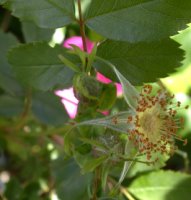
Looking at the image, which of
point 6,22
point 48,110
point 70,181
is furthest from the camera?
point 6,22

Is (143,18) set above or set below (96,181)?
above

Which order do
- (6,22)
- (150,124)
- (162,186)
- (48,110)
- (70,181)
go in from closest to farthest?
(150,124) → (162,186) → (70,181) → (48,110) → (6,22)

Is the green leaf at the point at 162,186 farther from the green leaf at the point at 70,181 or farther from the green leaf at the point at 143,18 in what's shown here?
the green leaf at the point at 143,18

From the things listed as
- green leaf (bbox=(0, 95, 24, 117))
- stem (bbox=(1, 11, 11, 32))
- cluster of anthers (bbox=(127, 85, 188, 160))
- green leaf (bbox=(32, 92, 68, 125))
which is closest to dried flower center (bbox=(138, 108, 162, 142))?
cluster of anthers (bbox=(127, 85, 188, 160))

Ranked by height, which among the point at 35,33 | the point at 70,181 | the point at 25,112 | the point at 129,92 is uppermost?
the point at 35,33

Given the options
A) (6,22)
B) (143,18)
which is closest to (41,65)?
(143,18)

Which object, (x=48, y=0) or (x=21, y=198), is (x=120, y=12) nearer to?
(x=48, y=0)

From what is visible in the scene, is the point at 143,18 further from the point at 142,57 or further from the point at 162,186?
the point at 162,186
